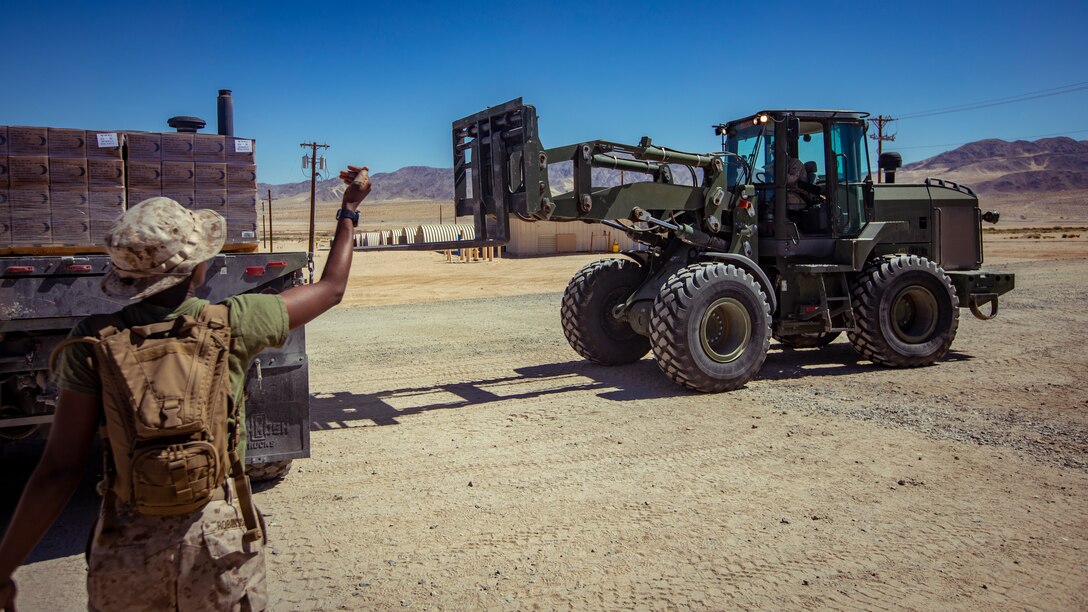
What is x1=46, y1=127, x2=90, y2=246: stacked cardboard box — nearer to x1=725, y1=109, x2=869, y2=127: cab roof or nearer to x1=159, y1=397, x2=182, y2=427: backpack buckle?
x1=159, y1=397, x2=182, y2=427: backpack buckle

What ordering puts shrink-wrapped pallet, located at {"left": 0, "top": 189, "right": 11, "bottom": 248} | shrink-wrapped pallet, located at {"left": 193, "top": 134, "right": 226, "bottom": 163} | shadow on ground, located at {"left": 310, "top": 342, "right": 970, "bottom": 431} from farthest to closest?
shadow on ground, located at {"left": 310, "top": 342, "right": 970, "bottom": 431} < shrink-wrapped pallet, located at {"left": 193, "top": 134, "right": 226, "bottom": 163} < shrink-wrapped pallet, located at {"left": 0, "top": 189, "right": 11, "bottom": 248}

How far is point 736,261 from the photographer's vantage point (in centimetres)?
935

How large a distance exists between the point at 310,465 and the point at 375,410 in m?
1.76

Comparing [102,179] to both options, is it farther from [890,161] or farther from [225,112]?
[890,161]

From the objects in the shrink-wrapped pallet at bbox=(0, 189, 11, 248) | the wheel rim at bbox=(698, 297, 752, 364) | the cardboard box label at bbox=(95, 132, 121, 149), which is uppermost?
the cardboard box label at bbox=(95, 132, 121, 149)

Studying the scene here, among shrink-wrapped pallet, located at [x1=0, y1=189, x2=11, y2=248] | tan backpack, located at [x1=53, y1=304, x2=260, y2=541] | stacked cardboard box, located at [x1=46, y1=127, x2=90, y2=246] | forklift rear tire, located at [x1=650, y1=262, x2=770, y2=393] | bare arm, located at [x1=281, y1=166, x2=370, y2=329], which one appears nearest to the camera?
tan backpack, located at [x1=53, y1=304, x2=260, y2=541]

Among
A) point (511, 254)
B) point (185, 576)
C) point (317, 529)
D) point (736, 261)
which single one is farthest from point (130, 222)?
point (511, 254)

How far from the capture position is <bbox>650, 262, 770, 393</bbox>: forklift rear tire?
332 inches

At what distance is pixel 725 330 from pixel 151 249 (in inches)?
294

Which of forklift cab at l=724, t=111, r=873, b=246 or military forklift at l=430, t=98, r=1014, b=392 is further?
forklift cab at l=724, t=111, r=873, b=246

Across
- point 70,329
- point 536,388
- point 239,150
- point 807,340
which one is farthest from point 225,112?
point 807,340

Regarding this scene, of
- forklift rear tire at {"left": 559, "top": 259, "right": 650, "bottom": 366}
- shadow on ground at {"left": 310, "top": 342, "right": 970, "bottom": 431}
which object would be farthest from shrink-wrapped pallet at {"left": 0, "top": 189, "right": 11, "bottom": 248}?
forklift rear tire at {"left": 559, "top": 259, "right": 650, "bottom": 366}

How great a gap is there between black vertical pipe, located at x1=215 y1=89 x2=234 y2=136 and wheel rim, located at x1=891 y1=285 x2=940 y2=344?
309 inches

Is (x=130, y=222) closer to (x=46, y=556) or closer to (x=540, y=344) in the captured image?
(x=46, y=556)
